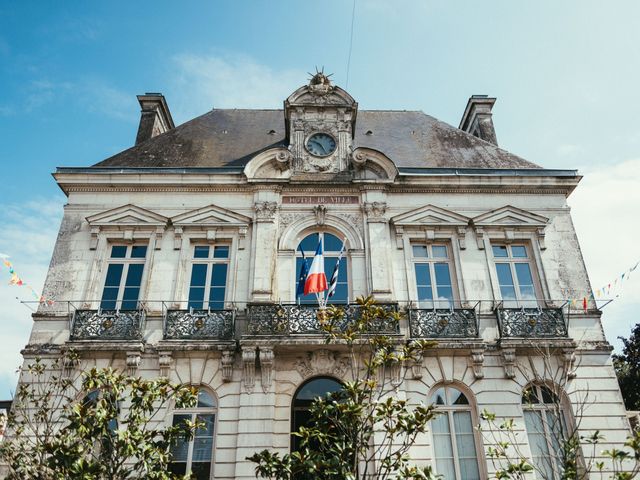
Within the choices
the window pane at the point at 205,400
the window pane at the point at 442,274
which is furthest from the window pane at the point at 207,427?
the window pane at the point at 442,274

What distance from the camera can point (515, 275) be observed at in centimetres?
1235

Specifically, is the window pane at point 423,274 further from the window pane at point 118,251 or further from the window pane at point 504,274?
the window pane at point 118,251

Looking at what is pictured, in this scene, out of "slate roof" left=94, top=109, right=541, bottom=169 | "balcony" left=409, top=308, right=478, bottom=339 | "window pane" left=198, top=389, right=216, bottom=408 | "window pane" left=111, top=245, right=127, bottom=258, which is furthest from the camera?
"slate roof" left=94, top=109, right=541, bottom=169

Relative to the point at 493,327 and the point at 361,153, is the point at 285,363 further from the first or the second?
the point at 361,153

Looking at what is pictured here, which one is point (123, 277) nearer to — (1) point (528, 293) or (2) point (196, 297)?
(2) point (196, 297)

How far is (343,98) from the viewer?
14305 millimetres

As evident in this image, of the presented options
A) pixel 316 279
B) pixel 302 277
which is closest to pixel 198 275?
→ pixel 302 277

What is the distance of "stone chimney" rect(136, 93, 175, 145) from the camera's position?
53.0 feet

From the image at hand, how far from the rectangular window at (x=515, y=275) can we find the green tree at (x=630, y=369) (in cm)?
1448

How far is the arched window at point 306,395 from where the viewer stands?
10.5m

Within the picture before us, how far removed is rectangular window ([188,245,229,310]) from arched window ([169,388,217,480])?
2.03m

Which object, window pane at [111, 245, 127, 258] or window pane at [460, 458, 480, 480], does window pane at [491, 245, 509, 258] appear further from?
window pane at [111, 245, 127, 258]

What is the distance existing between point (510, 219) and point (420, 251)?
7.80ft

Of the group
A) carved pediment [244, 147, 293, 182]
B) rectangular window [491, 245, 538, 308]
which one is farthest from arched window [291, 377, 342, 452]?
carved pediment [244, 147, 293, 182]
